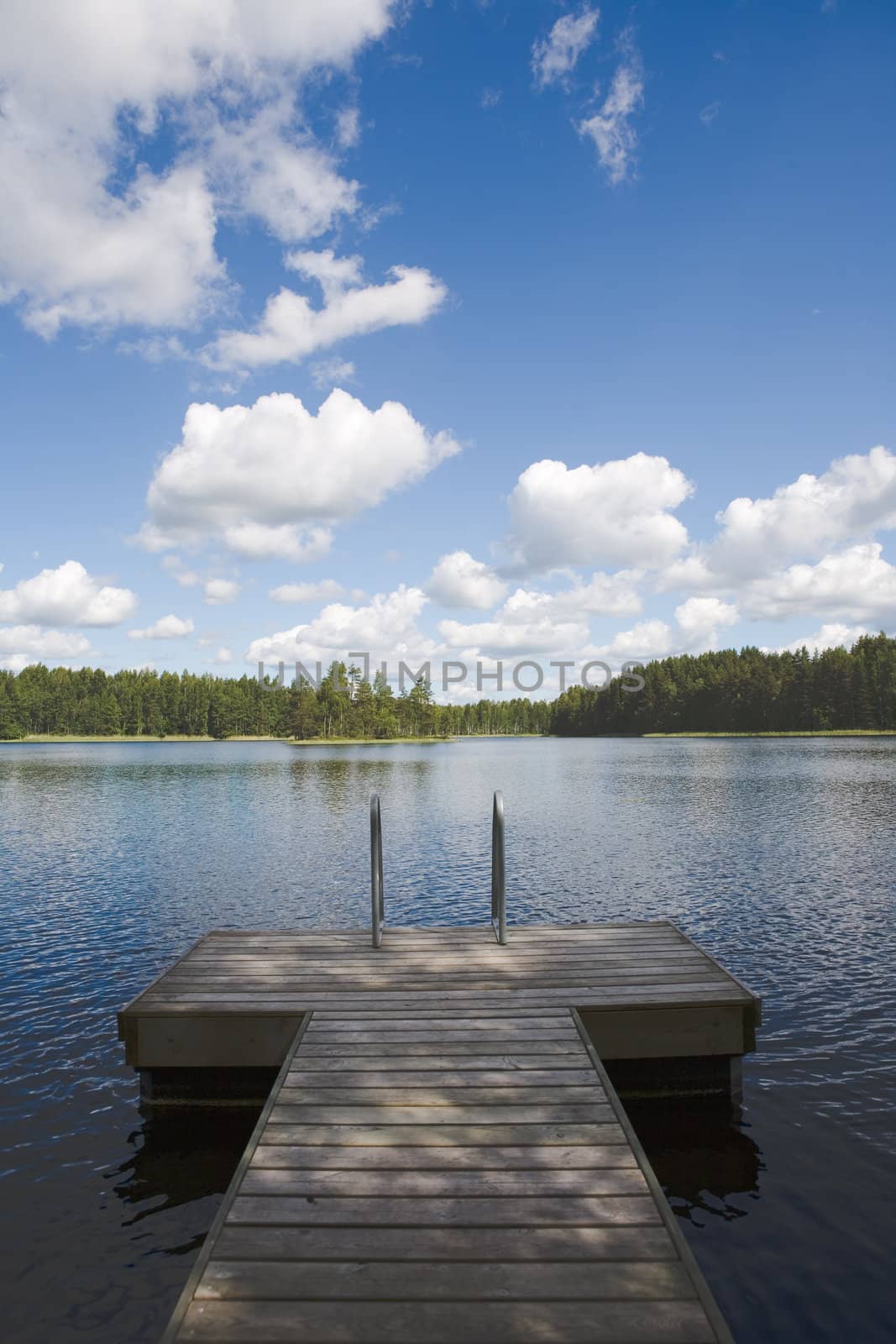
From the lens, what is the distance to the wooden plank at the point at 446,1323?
3418mm

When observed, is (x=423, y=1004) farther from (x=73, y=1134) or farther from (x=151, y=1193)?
(x=73, y=1134)

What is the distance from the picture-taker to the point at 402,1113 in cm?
541

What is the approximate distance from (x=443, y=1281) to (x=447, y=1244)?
10.0 inches

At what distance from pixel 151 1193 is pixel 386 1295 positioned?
12.8ft

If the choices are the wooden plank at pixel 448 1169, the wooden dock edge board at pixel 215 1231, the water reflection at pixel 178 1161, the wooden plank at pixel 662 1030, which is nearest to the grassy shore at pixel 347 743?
the water reflection at pixel 178 1161

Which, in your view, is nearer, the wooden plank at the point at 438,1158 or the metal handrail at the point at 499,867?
the wooden plank at the point at 438,1158

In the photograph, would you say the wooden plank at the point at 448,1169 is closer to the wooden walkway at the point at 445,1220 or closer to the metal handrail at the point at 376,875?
the wooden walkway at the point at 445,1220

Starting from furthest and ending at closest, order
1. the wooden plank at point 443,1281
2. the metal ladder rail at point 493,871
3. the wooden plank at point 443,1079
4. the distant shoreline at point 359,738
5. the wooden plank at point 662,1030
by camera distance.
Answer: the distant shoreline at point 359,738 < the metal ladder rail at point 493,871 < the wooden plank at point 662,1030 < the wooden plank at point 443,1079 < the wooden plank at point 443,1281

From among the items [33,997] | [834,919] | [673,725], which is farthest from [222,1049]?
[673,725]

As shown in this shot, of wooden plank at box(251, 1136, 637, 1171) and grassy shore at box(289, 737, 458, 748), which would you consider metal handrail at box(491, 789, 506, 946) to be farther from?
grassy shore at box(289, 737, 458, 748)

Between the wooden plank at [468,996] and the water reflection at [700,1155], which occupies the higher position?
the wooden plank at [468,996]

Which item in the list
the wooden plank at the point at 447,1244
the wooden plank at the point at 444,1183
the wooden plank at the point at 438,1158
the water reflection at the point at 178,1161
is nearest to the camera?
the wooden plank at the point at 447,1244

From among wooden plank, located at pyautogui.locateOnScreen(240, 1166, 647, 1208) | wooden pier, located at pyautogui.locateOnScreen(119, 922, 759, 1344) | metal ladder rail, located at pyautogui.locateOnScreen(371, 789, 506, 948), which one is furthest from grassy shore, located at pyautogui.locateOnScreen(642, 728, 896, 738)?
wooden plank, located at pyautogui.locateOnScreen(240, 1166, 647, 1208)

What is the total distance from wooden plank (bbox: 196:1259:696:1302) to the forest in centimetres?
11754
